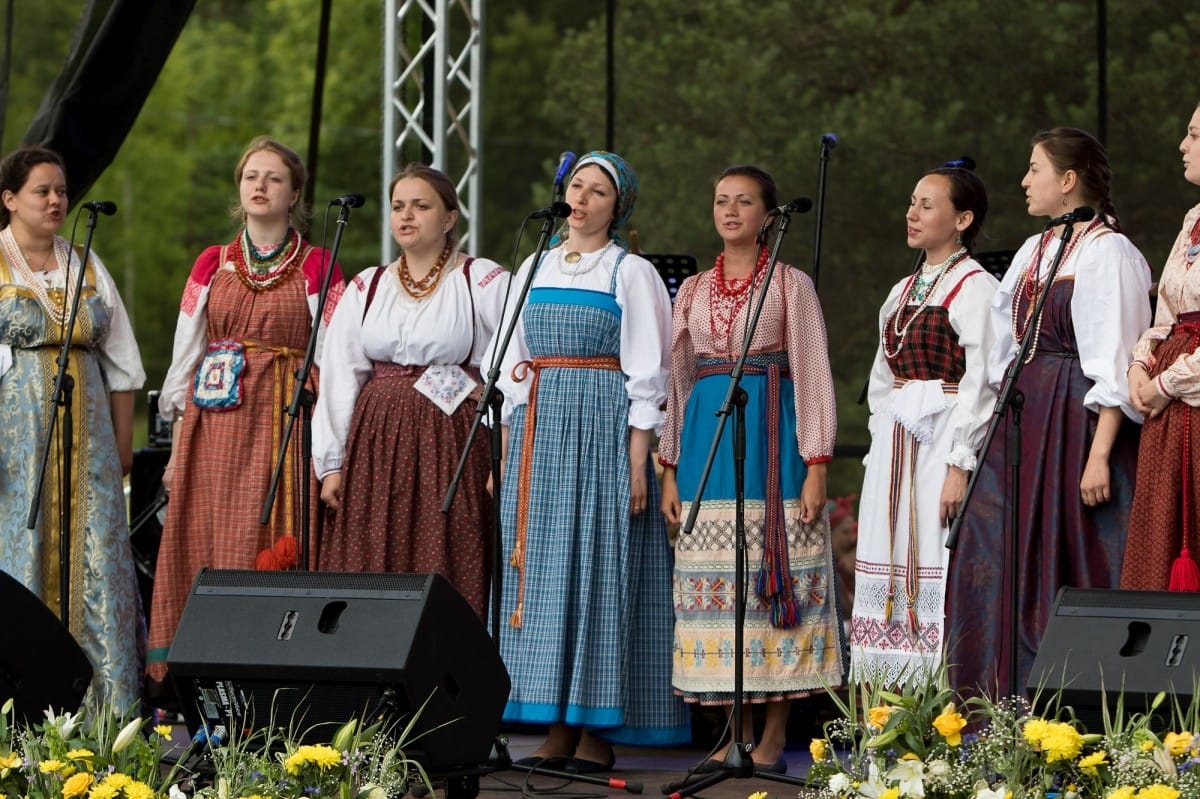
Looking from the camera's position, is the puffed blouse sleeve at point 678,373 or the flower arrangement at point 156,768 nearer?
the flower arrangement at point 156,768

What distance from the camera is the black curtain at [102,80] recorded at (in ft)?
19.7

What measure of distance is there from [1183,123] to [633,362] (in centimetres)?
756

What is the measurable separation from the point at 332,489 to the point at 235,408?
16.1 inches

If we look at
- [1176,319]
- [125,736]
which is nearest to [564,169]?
[1176,319]

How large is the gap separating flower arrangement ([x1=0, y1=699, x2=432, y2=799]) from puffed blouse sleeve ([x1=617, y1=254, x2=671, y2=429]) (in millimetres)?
1805

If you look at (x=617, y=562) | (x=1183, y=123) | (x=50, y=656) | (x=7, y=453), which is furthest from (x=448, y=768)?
(x=1183, y=123)

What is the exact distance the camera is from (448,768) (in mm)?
3773

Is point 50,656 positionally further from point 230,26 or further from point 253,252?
point 230,26

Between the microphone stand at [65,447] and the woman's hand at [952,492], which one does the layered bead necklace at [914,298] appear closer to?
the woman's hand at [952,492]

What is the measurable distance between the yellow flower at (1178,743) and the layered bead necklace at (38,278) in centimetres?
342

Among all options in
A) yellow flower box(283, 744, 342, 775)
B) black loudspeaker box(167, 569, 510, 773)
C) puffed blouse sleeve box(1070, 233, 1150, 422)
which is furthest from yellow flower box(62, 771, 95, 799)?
puffed blouse sleeve box(1070, 233, 1150, 422)

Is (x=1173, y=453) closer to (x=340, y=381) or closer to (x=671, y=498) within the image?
(x=671, y=498)

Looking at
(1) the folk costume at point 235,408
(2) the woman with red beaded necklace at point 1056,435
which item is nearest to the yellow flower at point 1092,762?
(2) the woman with red beaded necklace at point 1056,435

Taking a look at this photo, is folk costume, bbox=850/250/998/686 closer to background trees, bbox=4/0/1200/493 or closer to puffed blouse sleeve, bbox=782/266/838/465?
puffed blouse sleeve, bbox=782/266/838/465
